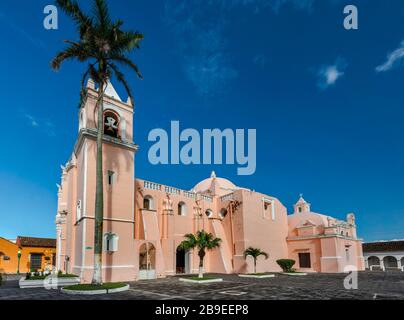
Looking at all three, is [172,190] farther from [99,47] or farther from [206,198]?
[99,47]

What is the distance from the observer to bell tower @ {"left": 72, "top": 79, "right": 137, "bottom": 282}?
18.5 m

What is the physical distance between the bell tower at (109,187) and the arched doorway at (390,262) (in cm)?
4055

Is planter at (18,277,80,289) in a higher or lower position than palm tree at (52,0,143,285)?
lower

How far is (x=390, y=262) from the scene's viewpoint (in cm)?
4488

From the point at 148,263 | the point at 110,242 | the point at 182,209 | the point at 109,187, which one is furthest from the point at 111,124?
the point at 182,209

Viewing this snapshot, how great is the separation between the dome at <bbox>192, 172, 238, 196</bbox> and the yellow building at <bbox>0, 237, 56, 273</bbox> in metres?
18.6

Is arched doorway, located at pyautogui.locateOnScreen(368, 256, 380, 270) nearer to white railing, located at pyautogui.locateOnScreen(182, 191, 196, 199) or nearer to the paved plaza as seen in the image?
white railing, located at pyautogui.locateOnScreen(182, 191, 196, 199)

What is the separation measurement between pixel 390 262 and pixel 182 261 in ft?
111

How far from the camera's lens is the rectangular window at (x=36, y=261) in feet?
118

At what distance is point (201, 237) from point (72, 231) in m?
8.95

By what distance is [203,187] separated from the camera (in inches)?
1521

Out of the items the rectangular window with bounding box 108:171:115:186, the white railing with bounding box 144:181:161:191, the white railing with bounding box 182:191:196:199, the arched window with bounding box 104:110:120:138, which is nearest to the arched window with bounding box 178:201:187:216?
the white railing with bounding box 182:191:196:199

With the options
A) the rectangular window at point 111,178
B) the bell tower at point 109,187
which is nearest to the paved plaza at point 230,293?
the bell tower at point 109,187
